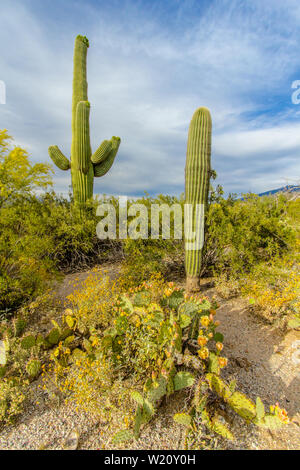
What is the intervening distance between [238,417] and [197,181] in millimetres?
3309

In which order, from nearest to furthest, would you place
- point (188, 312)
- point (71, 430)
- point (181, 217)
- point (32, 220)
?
point (71, 430) < point (188, 312) < point (181, 217) < point (32, 220)

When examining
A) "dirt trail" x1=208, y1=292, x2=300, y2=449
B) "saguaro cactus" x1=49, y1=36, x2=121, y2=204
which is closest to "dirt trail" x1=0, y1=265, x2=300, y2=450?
A: "dirt trail" x1=208, y1=292, x2=300, y2=449

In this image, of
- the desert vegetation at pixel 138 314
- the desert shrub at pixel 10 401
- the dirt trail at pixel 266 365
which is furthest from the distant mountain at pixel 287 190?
the desert shrub at pixel 10 401

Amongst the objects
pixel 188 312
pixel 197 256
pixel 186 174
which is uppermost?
pixel 186 174

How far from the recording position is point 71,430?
182 cm

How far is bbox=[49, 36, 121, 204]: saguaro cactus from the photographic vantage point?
7.41 metres

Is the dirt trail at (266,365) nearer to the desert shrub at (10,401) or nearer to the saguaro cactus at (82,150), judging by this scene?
the desert shrub at (10,401)

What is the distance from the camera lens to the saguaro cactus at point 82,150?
7.41 metres

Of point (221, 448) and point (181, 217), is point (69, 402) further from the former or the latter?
point (181, 217)

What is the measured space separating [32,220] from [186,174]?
10.6 ft

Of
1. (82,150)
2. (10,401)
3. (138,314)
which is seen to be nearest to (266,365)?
(138,314)

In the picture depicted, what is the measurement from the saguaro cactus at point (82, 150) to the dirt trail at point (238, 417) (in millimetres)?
5598

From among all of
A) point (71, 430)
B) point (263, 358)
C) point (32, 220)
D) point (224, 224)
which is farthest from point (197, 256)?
point (32, 220)

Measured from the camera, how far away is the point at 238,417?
1903 mm
